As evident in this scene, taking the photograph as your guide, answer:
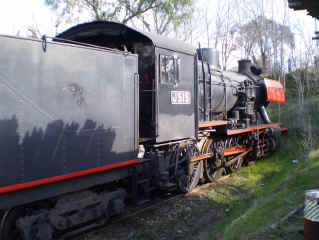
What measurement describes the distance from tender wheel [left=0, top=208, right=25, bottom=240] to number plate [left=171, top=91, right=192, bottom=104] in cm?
358

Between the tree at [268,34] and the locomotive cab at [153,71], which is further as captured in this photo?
the tree at [268,34]

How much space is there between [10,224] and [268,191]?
5617mm

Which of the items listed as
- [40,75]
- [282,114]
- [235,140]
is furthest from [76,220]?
[282,114]

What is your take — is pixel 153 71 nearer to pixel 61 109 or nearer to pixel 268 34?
pixel 61 109

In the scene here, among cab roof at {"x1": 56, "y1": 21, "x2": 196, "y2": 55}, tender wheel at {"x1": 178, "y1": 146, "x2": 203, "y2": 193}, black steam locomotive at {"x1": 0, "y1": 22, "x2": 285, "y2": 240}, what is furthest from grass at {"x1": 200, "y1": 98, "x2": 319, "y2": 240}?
cab roof at {"x1": 56, "y1": 21, "x2": 196, "y2": 55}

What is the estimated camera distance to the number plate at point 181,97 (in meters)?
6.47

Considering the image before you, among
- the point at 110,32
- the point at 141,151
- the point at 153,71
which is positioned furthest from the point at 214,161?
the point at 110,32

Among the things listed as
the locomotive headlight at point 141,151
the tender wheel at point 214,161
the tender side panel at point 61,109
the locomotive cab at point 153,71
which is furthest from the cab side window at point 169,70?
the tender wheel at point 214,161

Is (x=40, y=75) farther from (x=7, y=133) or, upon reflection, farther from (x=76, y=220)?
(x=76, y=220)

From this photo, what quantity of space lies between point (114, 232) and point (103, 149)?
1.58 m

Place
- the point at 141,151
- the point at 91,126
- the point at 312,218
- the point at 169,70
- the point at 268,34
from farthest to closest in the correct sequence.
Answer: the point at 268,34
the point at 169,70
the point at 141,151
the point at 91,126
the point at 312,218

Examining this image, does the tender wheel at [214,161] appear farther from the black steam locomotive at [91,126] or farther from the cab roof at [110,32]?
the cab roof at [110,32]

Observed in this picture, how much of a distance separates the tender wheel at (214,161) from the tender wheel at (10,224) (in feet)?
16.3

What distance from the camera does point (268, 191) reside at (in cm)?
726
